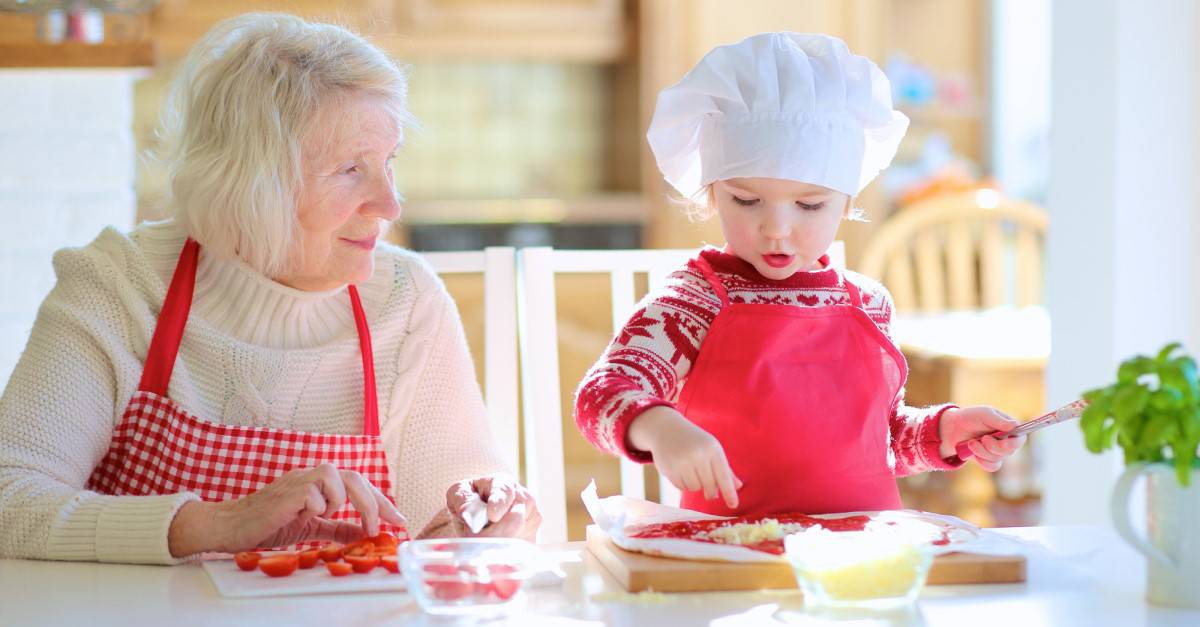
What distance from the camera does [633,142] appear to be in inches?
196

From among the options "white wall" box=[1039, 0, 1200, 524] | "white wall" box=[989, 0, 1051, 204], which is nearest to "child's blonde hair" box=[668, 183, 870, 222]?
"white wall" box=[1039, 0, 1200, 524]

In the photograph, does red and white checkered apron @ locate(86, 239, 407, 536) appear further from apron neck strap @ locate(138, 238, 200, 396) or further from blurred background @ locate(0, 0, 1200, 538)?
blurred background @ locate(0, 0, 1200, 538)

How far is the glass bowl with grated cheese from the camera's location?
927mm

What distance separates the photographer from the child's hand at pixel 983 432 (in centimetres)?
122

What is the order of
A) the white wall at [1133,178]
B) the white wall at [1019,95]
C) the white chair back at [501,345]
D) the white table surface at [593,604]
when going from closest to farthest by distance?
1. the white table surface at [593,604]
2. the white chair back at [501,345]
3. the white wall at [1133,178]
4. the white wall at [1019,95]

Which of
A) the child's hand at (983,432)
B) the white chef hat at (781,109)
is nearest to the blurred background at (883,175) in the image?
the white chef hat at (781,109)

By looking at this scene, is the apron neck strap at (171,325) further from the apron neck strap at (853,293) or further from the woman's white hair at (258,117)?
the apron neck strap at (853,293)

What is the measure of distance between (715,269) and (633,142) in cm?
369

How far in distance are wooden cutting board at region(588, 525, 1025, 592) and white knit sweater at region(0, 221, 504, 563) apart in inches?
16.9

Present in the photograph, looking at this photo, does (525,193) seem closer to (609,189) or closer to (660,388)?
(609,189)

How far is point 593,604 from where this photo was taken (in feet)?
3.19

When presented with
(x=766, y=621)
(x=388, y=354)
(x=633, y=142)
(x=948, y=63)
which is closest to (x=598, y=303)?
(x=388, y=354)

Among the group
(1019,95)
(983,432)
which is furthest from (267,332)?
(1019,95)

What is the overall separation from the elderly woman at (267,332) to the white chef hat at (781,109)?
0.32 meters
